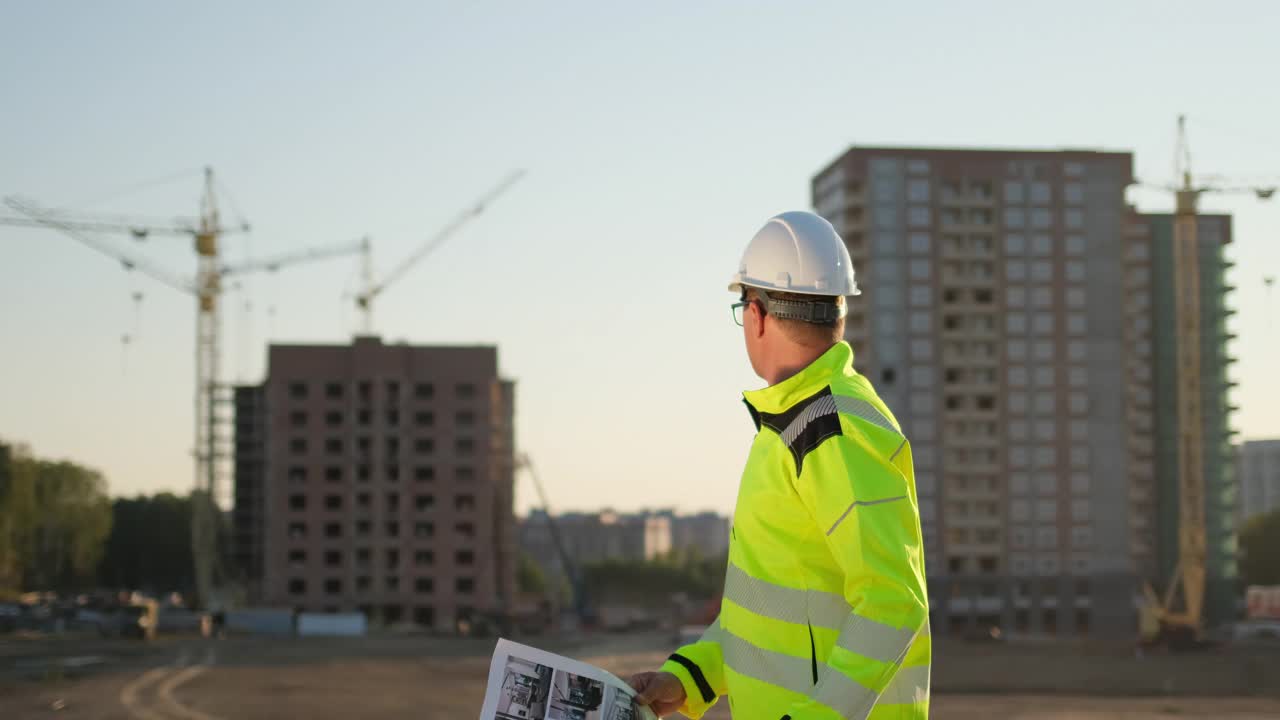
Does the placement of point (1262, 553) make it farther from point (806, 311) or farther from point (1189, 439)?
point (806, 311)

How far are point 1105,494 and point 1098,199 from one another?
1135 inches

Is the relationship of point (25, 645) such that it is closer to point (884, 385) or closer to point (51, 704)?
point (51, 704)

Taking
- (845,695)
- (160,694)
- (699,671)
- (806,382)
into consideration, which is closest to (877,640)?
(845,695)

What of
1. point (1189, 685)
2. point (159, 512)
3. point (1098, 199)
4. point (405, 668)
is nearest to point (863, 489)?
point (405, 668)

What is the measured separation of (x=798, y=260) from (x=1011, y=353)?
146 meters

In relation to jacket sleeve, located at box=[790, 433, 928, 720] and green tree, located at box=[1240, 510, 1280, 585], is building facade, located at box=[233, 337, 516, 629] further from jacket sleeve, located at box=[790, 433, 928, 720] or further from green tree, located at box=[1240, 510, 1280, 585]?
jacket sleeve, located at box=[790, 433, 928, 720]

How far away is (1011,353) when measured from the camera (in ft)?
477

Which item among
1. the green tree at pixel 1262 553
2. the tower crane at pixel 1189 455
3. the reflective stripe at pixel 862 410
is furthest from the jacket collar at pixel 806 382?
the green tree at pixel 1262 553

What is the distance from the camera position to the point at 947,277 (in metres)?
144

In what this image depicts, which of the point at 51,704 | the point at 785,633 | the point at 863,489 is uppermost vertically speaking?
the point at 863,489

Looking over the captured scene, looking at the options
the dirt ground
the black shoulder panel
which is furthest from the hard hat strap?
the dirt ground

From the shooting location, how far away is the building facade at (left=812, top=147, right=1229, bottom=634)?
14050cm

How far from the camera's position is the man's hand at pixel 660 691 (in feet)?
12.8

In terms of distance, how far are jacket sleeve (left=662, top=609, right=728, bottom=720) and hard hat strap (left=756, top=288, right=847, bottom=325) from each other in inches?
34.0
